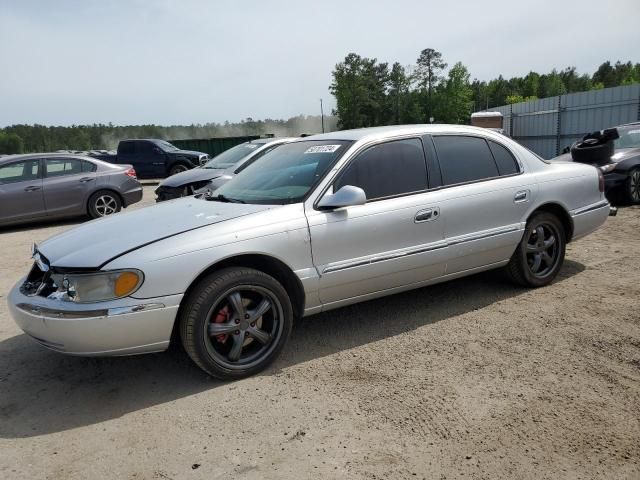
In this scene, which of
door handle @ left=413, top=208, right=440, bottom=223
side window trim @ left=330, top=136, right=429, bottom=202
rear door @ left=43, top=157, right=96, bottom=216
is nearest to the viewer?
side window trim @ left=330, top=136, right=429, bottom=202

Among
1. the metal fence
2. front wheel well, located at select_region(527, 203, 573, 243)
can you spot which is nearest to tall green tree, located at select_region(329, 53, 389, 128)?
the metal fence

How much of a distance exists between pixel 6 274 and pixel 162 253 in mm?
4482

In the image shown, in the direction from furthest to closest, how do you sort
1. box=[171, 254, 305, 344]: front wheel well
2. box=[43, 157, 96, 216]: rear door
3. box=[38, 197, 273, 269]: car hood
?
box=[43, 157, 96, 216]: rear door
box=[171, 254, 305, 344]: front wheel well
box=[38, 197, 273, 269]: car hood

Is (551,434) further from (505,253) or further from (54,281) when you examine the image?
(54,281)

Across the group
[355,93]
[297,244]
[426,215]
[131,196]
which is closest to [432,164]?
[426,215]

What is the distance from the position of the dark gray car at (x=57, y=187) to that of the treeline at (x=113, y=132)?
73840 millimetres

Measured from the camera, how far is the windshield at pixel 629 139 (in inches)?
366

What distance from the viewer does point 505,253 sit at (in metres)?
4.54

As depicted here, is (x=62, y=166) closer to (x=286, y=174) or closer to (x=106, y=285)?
(x=286, y=174)

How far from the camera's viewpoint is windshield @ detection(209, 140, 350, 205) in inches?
149

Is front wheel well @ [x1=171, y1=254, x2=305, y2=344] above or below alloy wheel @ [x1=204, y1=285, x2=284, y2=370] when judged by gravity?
above

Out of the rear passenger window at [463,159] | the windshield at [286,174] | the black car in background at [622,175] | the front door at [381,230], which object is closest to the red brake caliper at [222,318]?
the front door at [381,230]

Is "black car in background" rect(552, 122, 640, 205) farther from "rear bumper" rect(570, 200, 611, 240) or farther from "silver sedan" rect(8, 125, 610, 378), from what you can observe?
"silver sedan" rect(8, 125, 610, 378)

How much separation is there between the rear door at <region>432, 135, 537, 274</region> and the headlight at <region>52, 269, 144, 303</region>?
7.80 ft
